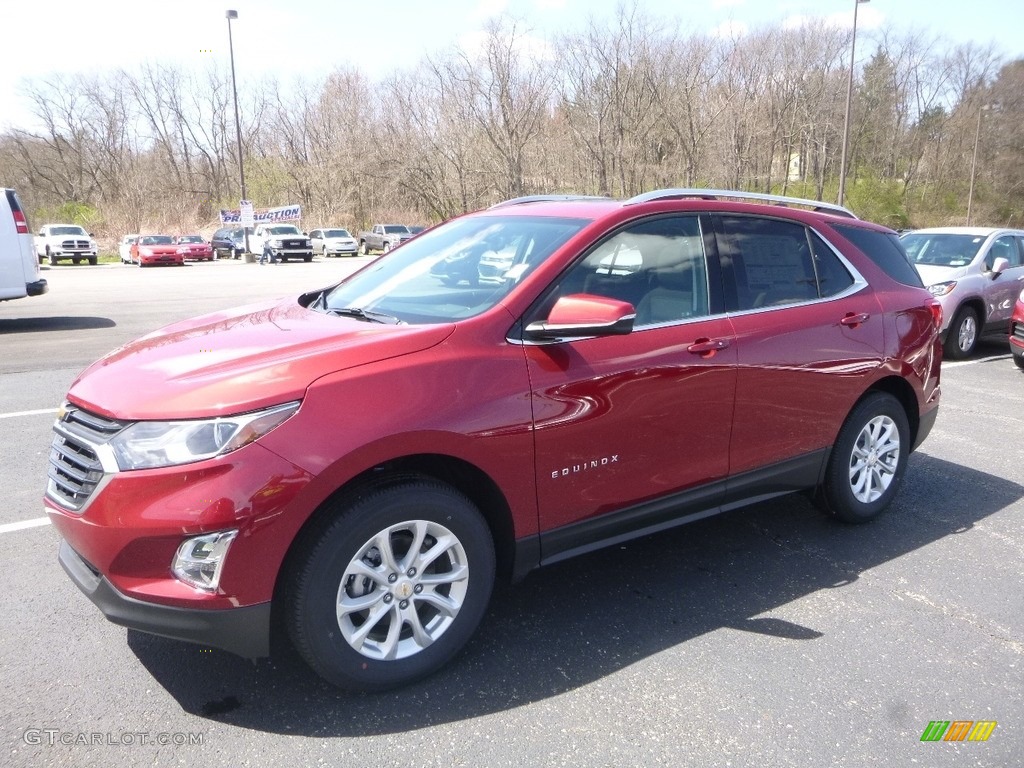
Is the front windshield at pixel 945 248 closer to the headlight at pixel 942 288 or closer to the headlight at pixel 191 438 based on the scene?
the headlight at pixel 942 288

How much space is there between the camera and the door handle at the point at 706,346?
351 cm

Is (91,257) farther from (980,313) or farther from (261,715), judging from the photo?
(261,715)

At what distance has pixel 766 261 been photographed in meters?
4.00

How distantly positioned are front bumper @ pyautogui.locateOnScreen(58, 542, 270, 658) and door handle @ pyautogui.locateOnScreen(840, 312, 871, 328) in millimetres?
3225

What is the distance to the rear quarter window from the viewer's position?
14.9ft

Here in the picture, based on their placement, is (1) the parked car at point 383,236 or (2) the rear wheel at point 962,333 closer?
(2) the rear wheel at point 962,333

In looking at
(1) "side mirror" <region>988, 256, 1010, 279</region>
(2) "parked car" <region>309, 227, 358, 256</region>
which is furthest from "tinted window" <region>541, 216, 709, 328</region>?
(2) "parked car" <region>309, 227, 358, 256</region>

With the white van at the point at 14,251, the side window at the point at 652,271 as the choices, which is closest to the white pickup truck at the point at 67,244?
the white van at the point at 14,251

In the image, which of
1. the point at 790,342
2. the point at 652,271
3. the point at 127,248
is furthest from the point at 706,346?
the point at 127,248

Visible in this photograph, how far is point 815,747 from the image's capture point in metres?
2.63

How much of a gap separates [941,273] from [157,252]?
3263 centimetres

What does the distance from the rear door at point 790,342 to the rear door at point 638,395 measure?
16 centimetres

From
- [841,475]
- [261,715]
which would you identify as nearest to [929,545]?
[841,475]

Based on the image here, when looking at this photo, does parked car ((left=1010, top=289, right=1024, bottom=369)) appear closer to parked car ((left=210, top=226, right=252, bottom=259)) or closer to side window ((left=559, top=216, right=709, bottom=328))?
side window ((left=559, top=216, right=709, bottom=328))
